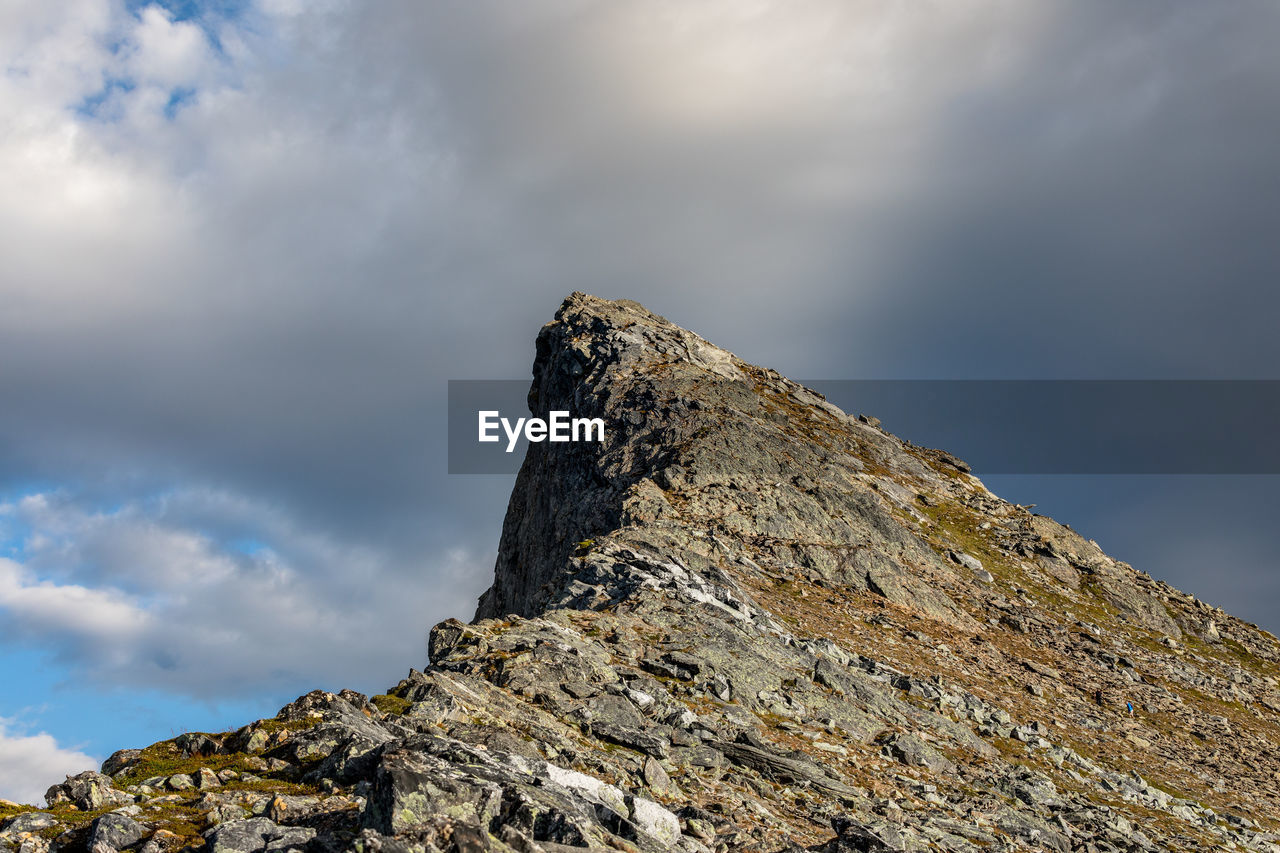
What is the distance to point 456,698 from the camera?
20.9m

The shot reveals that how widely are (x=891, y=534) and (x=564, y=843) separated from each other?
42.0 meters

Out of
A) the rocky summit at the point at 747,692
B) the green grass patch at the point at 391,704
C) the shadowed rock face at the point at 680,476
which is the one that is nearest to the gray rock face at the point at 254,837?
the rocky summit at the point at 747,692

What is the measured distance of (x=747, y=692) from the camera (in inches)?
1139

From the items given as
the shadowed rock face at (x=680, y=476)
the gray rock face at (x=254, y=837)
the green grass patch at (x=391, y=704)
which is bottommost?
the gray rock face at (x=254, y=837)

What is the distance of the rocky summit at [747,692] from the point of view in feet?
48.2

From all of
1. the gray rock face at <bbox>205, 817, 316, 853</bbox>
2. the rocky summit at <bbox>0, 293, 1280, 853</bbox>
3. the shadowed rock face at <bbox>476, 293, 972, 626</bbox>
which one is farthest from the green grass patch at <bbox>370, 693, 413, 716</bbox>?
the shadowed rock face at <bbox>476, 293, 972, 626</bbox>

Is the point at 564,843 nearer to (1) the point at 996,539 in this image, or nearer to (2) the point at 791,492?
(2) the point at 791,492

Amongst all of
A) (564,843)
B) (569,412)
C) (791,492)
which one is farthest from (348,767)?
(569,412)

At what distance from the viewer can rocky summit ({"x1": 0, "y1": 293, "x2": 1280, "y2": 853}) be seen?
14703 millimetres

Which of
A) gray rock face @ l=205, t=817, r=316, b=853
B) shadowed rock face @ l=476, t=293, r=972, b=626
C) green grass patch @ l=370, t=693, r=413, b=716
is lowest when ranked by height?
gray rock face @ l=205, t=817, r=316, b=853

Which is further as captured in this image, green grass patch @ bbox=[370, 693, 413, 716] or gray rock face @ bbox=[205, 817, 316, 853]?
green grass patch @ bbox=[370, 693, 413, 716]

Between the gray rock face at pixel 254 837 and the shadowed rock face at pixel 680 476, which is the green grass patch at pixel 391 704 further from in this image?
the shadowed rock face at pixel 680 476

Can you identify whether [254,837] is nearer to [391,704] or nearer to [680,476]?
[391,704]

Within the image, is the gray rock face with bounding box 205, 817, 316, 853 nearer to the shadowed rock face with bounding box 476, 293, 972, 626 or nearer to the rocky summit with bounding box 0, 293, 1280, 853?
the rocky summit with bounding box 0, 293, 1280, 853
